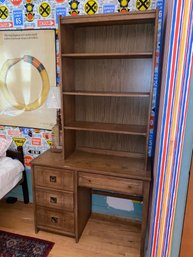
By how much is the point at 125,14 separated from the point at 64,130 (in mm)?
1079

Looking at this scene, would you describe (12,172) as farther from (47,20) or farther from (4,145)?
(47,20)

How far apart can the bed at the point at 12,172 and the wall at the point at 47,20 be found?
85 millimetres

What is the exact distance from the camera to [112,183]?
1739mm

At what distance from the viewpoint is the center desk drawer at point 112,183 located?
1.69 m

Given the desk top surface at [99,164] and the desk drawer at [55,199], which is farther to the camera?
the desk drawer at [55,199]

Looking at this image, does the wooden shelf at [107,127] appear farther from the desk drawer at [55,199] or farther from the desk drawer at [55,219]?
the desk drawer at [55,219]

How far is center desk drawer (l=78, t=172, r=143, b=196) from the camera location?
66.7 inches

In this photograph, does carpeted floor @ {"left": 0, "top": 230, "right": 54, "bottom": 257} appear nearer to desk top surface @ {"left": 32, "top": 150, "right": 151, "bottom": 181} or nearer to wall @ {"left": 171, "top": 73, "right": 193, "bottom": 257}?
desk top surface @ {"left": 32, "top": 150, "right": 151, "bottom": 181}

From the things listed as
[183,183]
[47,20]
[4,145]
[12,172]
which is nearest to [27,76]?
[47,20]

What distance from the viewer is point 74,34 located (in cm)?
196

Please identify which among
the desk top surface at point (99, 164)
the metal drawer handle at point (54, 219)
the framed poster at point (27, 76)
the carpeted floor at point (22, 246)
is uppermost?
the framed poster at point (27, 76)

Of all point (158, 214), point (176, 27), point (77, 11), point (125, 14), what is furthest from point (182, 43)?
point (77, 11)

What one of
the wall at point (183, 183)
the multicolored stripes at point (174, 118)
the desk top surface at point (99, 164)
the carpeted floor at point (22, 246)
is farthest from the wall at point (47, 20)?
the wall at point (183, 183)

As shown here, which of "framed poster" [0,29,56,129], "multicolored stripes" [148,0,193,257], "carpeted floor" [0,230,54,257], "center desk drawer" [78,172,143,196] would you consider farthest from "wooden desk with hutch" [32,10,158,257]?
"multicolored stripes" [148,0,193,257]
